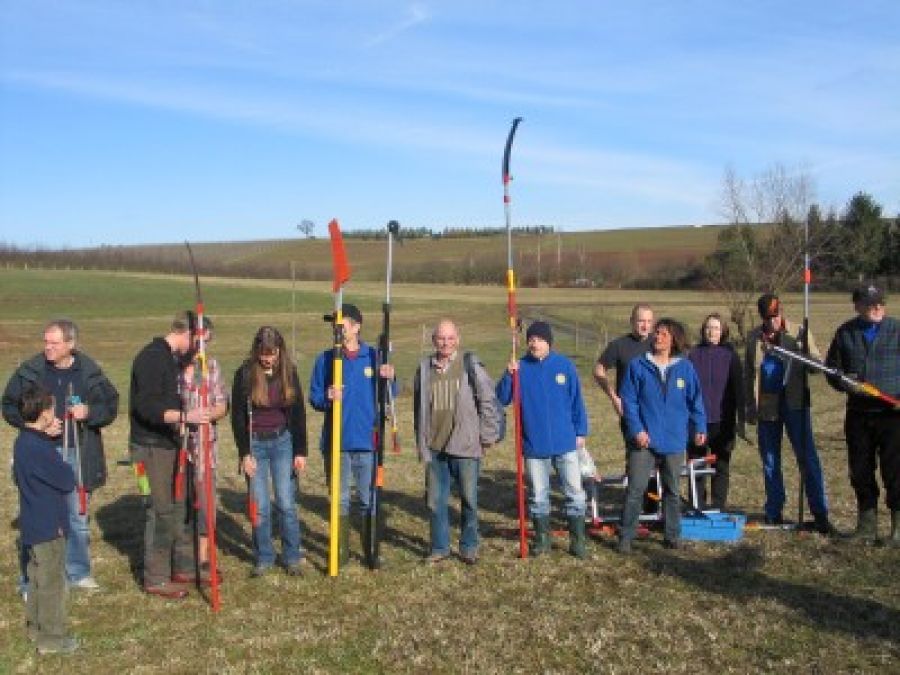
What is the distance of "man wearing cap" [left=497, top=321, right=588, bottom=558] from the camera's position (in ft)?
25.6

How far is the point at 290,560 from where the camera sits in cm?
748

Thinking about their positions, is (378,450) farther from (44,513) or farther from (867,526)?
(867,526)

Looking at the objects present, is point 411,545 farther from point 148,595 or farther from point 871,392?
point 871,392

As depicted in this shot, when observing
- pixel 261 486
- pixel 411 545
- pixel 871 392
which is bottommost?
pixel 411 545

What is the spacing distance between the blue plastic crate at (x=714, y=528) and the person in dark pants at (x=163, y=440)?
4.36 metres

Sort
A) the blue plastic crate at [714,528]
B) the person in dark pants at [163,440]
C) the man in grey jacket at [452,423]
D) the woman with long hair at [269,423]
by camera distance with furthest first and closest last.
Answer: the blue plastic crate at [714,528], the man in grey jacket at [452,423], the woman with long hair at [269,423], the person in dark pants at [163,440]

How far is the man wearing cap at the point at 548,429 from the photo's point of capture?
779 centimetres

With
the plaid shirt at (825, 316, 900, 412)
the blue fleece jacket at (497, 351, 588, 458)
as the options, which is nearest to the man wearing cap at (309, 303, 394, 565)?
the blue fleece jacket at (497, 351, 588, 458)

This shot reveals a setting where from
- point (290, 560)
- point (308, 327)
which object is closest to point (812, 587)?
point (290, 560)

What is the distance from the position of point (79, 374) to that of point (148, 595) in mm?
1813

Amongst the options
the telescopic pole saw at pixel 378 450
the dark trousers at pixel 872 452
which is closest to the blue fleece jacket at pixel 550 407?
the telescopic pole saw at pixel 378 450

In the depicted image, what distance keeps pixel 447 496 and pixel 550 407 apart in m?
1.16

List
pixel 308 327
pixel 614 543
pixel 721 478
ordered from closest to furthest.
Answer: pixel 614 543
pixel 721 478
pixel 308 327

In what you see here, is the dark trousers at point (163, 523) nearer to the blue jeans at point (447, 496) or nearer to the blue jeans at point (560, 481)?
the blue jeans at point (447, 496)
